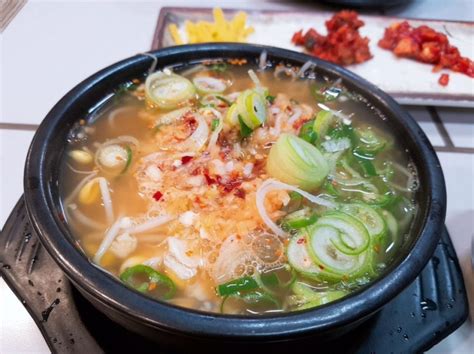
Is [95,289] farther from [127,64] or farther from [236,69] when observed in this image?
[236,69]

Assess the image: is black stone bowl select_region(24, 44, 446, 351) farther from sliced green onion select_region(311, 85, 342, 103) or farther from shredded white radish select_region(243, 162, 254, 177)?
shredded white radish select_region(243, 162, 254, 177)

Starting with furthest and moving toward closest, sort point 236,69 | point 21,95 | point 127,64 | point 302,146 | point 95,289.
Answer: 1. point 21,95
2. point 236,69
3. point 127,64
4. point 302,146
5. point 95,289

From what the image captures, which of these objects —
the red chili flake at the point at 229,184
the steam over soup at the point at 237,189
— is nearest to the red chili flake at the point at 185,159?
the steam over soup at the point at 237,189

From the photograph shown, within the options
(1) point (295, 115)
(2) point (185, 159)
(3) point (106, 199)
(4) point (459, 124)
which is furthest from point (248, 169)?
(4) point (459, 124)

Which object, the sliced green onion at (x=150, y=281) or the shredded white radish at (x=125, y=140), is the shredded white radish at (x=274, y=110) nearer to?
the shredded white radish at (x=125, y=140)

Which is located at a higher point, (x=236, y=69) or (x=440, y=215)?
(x=236, y=69)

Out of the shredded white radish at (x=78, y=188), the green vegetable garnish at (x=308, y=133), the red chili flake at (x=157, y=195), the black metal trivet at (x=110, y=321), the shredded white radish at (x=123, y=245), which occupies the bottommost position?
the black metal trivet at (x=110, y=321)

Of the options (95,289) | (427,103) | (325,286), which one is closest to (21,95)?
(95,289)

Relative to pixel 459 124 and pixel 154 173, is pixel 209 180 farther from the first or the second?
pixel 459 124
